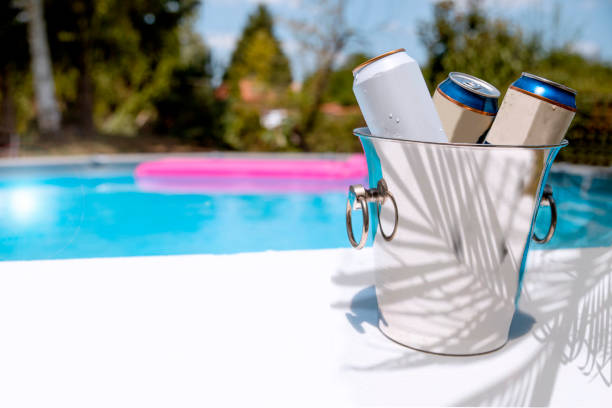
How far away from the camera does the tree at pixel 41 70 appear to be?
10375mm

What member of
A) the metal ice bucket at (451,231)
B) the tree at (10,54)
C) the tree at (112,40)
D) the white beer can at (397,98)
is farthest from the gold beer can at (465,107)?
the tree at (10,54)

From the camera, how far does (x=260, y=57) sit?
30.4 meters

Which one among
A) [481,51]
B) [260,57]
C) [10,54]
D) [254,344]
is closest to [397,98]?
[254,344]

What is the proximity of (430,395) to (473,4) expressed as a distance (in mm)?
11646

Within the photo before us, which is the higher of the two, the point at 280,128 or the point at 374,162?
the point at 374,162

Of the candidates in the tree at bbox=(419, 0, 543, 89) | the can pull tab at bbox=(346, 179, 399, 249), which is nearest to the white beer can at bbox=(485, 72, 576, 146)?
the can pull tab at bbox=(346, 179, 399, 249)

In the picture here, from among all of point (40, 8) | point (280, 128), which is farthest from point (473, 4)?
point (40, 8)

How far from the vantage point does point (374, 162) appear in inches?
59.1

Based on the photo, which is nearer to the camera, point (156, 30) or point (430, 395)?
point (430, 395)

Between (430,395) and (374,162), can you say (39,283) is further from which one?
(430,395)

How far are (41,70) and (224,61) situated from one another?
510 centimetres

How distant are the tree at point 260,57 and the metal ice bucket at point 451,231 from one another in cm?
1244

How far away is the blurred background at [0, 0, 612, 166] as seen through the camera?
35.1 feet

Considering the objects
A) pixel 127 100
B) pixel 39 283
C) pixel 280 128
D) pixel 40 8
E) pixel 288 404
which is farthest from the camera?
pixel 127 100
